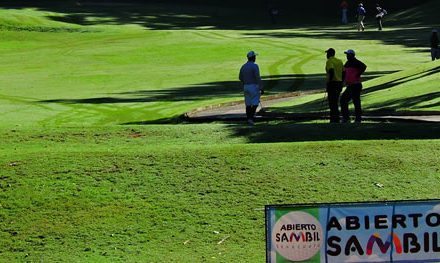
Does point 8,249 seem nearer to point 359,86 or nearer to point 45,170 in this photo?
point 45,170

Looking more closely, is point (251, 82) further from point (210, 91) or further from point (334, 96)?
point (210, 91)

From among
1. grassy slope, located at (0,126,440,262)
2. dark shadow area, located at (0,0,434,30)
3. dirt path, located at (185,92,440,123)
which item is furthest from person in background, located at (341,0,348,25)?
grassy slope, located at (0,126,440,262)

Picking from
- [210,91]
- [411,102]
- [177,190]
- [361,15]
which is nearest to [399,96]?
[411,102]

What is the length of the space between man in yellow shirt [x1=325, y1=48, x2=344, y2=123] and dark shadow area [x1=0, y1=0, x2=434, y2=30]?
43.7 meters

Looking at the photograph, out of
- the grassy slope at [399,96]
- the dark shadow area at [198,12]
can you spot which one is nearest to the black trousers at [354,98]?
the grassy slope at [399,96]

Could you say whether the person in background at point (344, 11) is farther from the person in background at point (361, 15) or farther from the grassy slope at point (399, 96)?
the grassy slope at point (399, 96)

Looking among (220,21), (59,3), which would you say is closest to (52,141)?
(220,21)

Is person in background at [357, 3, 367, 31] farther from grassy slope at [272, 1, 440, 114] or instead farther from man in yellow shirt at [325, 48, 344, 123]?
man in yellow shirt at [325, 48, 344, 123]

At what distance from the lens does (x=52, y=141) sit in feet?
55.5

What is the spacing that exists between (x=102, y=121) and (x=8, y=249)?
15.0 meters

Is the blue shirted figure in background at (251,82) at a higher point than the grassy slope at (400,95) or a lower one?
higher

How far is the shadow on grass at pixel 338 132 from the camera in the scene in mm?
16344

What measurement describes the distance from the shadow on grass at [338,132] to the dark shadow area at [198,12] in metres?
45.8

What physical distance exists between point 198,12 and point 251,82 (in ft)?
176
